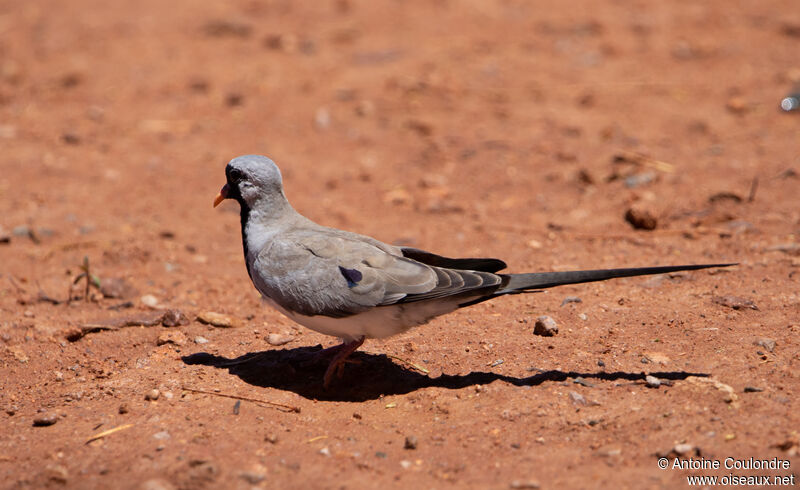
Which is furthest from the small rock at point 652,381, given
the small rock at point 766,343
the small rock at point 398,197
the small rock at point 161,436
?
the small rock at point 398,197

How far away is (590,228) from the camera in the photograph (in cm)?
725

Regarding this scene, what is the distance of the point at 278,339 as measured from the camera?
565 centimetres

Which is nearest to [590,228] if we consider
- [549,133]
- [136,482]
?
[549,133]

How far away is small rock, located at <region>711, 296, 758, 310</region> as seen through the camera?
5.44 metres

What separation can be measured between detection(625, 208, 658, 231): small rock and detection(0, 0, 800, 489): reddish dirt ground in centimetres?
9

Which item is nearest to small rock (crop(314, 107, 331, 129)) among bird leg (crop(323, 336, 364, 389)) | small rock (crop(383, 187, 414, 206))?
small rock (crop(383, 187, 414, 206))

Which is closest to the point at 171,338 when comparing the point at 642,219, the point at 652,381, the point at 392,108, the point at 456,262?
the point at 456,262

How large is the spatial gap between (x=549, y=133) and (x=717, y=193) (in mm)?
2271

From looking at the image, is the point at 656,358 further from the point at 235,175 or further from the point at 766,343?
the point at 235,175

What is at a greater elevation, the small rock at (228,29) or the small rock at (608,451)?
the small rock at (228,29)

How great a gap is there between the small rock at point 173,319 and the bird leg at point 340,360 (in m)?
1.36

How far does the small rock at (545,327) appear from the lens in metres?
5.29

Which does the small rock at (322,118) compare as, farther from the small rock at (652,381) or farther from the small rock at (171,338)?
the small rock at (652,381)

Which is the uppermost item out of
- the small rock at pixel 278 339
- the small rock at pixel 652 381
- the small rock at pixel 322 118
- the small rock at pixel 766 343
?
the small rock at pixel 322 118
